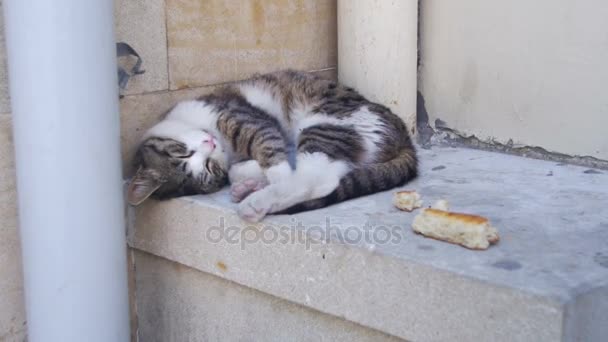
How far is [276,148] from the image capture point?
3.20 meters

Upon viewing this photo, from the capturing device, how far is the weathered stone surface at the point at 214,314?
2611 mm

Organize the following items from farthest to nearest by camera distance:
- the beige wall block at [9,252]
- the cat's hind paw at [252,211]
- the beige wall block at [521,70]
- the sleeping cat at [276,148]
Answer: the beige wall block at [521,70]
the sleeping cat at [276,148]
the beige wall block at [9,252]
the cat's hind paw at [252,211]

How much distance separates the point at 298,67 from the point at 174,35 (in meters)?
0.86

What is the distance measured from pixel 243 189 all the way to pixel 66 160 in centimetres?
71

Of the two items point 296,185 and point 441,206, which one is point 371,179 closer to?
point 296,185

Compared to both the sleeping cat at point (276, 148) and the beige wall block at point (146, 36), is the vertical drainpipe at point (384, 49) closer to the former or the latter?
the sleeping cat at point (276, 148)

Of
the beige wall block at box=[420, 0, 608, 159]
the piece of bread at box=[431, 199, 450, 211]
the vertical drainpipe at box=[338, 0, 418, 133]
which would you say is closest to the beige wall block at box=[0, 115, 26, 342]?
the piece of bread at box=[431, 199, 450, 211]

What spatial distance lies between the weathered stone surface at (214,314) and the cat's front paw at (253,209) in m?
0.31

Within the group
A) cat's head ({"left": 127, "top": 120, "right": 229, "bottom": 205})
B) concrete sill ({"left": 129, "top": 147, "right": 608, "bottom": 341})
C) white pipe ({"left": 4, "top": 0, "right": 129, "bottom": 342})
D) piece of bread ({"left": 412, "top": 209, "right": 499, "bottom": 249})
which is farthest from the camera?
cat's head ({"left": 127, "top": 120, "right": 229, "bottom": 205})

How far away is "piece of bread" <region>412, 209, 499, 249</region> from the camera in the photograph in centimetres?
230

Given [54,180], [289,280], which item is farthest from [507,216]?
[54,180]

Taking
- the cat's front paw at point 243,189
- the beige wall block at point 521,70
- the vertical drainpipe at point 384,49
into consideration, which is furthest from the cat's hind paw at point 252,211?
the beige wall block at point 521,70

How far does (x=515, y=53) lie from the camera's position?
366 centimetres

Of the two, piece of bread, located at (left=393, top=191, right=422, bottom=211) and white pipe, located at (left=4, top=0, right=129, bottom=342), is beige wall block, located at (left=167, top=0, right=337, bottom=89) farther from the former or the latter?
piece of bread, located at (left=393, top=191, right=422, bottom=211)
